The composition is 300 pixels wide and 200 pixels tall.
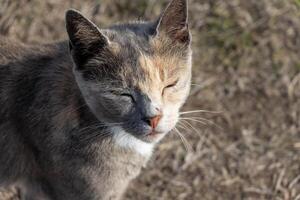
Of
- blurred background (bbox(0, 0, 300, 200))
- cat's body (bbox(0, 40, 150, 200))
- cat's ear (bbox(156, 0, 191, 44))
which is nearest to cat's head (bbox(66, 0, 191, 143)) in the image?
cat's ear (bbox(156, 0, 191, 44))

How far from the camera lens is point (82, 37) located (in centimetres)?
264

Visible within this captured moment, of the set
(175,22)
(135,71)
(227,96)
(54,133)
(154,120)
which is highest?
(175,22)

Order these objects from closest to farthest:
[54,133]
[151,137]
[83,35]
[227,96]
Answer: [83,35] < [151,137] < [54,133] < [227,96]

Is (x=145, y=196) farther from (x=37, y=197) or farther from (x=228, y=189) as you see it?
(x=37, y=197)

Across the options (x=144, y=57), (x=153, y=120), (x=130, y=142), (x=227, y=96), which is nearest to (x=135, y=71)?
(x=144, y=57)

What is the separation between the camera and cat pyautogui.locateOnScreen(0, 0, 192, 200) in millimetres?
2695

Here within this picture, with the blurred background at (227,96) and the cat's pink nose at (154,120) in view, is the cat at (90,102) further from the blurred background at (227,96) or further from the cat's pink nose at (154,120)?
the blurred background at (227,96)

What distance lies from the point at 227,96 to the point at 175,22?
1.56 meters

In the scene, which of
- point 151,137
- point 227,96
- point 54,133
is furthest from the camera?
point 227,96

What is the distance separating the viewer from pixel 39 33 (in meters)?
4.33

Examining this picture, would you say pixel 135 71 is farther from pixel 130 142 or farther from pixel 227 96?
Result: pixel 227 96

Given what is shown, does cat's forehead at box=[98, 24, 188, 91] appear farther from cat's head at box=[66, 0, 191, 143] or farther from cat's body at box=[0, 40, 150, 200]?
cat's body at box=[0, 40, 150, 200]

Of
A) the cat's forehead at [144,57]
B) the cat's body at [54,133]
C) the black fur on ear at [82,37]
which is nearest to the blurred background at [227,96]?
the cat's body at [54,133]

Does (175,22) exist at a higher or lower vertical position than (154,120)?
higher
